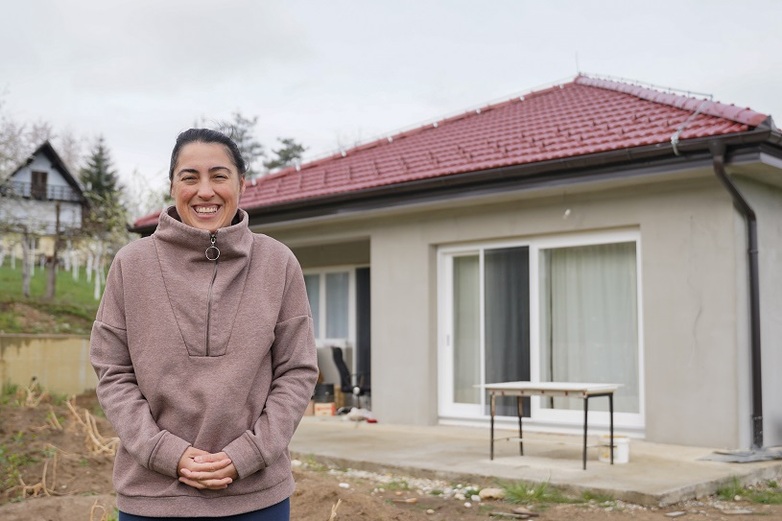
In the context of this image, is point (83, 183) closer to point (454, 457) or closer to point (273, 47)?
point (273, 47)

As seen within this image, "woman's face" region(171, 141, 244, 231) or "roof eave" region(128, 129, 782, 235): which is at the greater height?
"roof eave" region(128, 129, 782, 235)

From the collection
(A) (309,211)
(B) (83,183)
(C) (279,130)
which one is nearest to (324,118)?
(C) (279,130)

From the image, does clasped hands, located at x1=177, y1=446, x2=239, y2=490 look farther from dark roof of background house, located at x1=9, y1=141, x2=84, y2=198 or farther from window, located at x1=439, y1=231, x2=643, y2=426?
dark roof of background house, located at x1=9, y1=141, x2=84, y2=198

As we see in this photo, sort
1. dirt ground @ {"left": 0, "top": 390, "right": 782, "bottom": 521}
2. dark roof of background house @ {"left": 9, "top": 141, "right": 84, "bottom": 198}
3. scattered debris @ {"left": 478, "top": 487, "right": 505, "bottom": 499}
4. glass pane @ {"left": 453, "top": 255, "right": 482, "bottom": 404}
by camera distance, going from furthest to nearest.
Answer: dark roof of background house @ {"left": 9, "top": 141, "right": 84, "bottom": 198}, glass pane @ {"left": 453, "top": 255, "right": 482, "bottom": 404}, scattered debris @ {"left": 478, "top": 487, "right": 505, "bottom": 499}, dirt ground @ {"left": 0, "top": 390, "right": 782, "bottom": 521}

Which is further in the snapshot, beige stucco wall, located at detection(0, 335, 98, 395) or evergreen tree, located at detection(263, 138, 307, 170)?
evergreen tree, located at detection(263, 138, 307, 170)

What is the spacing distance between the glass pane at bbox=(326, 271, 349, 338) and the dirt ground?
5.34 m

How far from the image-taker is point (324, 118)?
140 ft

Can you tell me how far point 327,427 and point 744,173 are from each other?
5299 mm

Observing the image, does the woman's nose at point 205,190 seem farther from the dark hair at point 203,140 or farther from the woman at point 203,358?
the dark hair at point 203,140

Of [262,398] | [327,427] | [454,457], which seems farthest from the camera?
[327,427]

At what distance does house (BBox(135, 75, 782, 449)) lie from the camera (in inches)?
312

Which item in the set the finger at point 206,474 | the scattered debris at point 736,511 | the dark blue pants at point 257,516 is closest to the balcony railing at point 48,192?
the scattered debris at point 736,511

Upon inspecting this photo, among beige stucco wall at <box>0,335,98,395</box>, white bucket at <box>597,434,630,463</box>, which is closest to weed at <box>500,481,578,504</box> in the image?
white bucket at <box>597,434,630,463</box>

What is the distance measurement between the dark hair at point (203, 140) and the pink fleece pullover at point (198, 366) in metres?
0.18
